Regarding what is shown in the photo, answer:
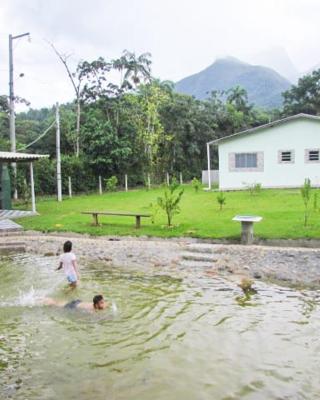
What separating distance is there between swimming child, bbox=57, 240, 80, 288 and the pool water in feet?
0.92

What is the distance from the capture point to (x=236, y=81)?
15500 cm

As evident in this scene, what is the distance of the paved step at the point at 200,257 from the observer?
12439 millimetres

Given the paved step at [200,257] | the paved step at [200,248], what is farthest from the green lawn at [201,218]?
the paved step at [200,257]

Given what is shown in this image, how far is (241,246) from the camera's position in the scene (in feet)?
43.6

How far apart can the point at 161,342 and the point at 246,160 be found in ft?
73.0

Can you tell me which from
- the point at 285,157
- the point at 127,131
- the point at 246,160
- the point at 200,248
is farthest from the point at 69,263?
the point at 127,131

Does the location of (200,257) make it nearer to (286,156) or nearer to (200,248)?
(200,248)

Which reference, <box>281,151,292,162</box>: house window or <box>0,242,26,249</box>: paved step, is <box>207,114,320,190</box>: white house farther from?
<box>0,242,26,249</box>: paved step

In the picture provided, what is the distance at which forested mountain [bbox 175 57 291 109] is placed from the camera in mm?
134375

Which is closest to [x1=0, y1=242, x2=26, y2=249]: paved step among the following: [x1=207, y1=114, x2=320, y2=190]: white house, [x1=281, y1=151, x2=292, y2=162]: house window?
[x1=207, y1=114, x2=320, y2=190]: white house

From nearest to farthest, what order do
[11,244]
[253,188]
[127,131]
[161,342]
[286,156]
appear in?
[161,342] → [11,244] → [253,188] → [286,156] → [127,131]

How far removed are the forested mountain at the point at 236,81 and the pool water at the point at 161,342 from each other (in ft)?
364

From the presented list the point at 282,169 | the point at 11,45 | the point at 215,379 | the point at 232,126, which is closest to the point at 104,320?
the point at 215,379

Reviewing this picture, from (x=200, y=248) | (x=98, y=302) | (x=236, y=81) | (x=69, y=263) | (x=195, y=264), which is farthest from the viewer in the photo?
(x=236, y=81)
